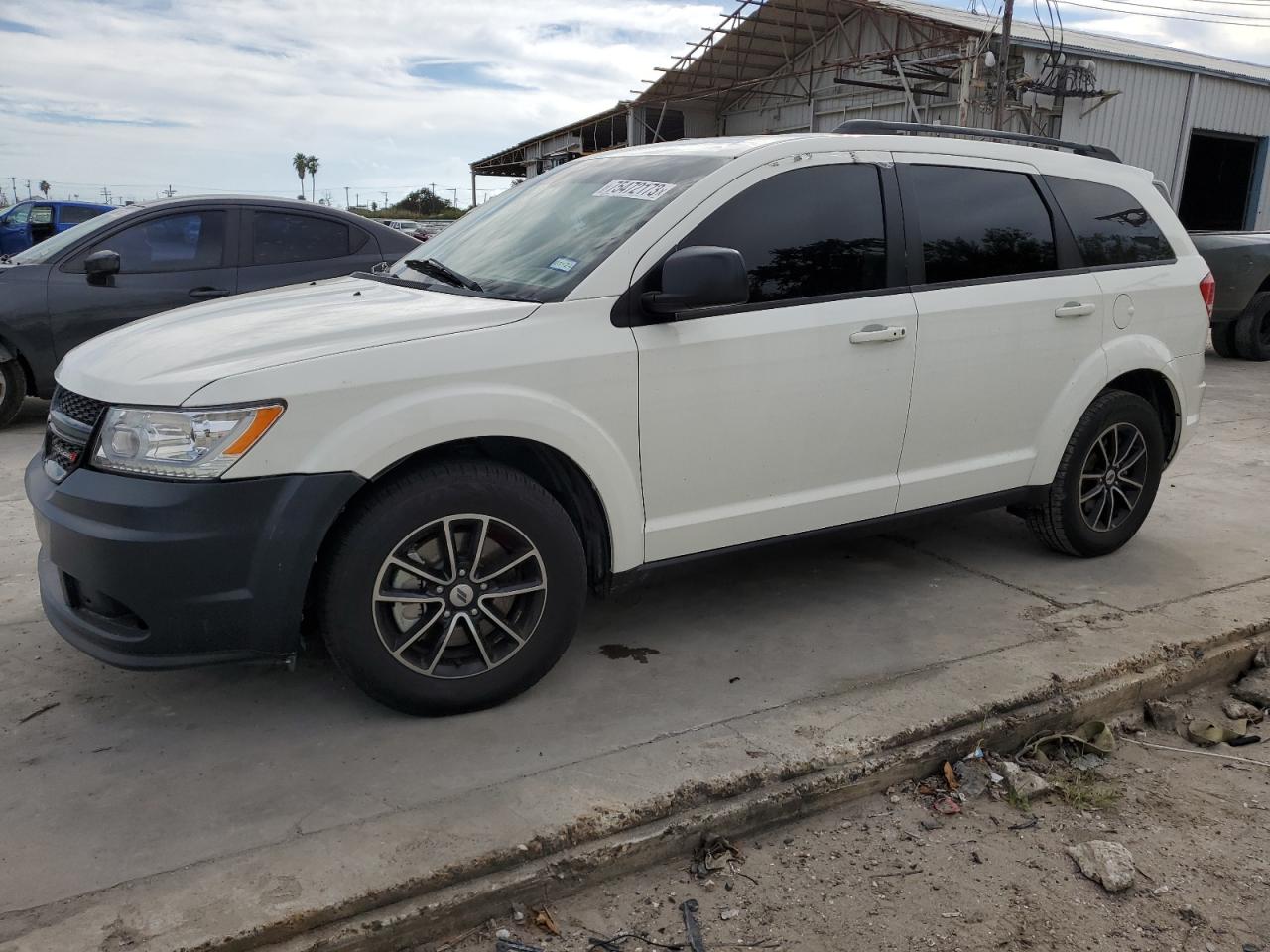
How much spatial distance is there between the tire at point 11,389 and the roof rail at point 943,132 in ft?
20.0

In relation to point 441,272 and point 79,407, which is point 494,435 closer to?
point 441,272

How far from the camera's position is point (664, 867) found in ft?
9.01

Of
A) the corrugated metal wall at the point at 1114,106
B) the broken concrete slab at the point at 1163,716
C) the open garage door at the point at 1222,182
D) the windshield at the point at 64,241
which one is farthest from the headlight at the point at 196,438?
the open garage door at the point at 1222,182

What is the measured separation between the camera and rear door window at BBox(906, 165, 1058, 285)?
402cm

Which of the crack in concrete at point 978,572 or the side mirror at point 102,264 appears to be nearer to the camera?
the crack in concrete at point 978,572

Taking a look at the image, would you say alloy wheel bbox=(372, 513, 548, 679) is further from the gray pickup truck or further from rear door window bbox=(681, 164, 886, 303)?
the gray pickup truck

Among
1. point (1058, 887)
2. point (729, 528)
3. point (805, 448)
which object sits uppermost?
point (805, 448)

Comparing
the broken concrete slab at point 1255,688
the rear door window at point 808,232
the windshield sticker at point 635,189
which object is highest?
the windshield sticker at point 635,189

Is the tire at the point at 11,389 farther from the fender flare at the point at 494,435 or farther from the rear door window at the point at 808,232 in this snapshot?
the rear door window at the point at 808,232

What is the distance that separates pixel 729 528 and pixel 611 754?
0.96 metres

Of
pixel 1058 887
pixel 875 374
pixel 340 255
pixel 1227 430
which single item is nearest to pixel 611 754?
pixel 1058 887

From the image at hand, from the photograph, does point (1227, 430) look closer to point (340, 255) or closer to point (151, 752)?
point (340, 255)

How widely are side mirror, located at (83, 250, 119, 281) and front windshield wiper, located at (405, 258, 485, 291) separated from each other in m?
3.75

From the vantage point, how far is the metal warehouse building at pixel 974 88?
18469 millimetres
